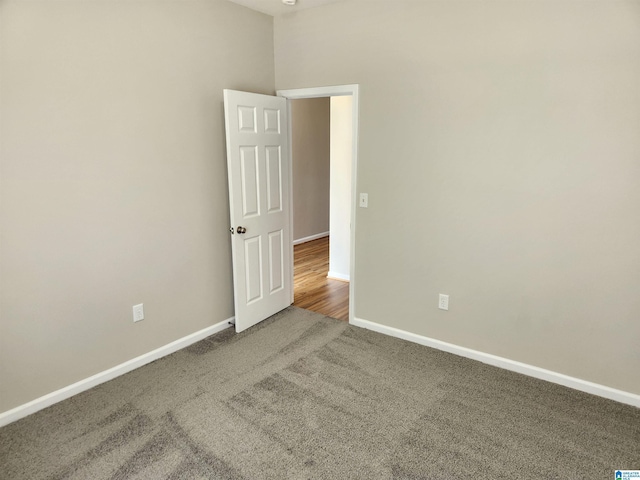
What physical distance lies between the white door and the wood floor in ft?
1.33

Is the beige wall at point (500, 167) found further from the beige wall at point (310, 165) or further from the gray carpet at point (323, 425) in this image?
the beige wall at point (310, 165)

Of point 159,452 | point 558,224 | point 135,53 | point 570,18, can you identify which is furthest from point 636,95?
point 159,452

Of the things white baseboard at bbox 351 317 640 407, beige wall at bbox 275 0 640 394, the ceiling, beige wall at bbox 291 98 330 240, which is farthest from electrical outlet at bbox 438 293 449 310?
beige wall at bbox 291 98 330 240

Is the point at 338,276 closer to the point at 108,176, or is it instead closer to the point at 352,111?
the point at 352,111

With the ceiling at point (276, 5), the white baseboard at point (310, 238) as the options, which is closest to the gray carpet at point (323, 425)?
the ceiling at point (276, 5)

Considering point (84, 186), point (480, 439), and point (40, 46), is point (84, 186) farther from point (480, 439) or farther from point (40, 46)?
point (480, 439)

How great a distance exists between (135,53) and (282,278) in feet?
7.06

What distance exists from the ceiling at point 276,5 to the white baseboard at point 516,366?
2.59m

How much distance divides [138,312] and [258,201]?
125 centimetres

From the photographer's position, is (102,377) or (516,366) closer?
(102,377)

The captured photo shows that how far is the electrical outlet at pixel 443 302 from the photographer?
9.94 feet

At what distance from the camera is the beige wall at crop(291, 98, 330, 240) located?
6388 mm

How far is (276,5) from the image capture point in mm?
3160

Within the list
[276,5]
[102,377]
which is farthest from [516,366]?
[276,5]
